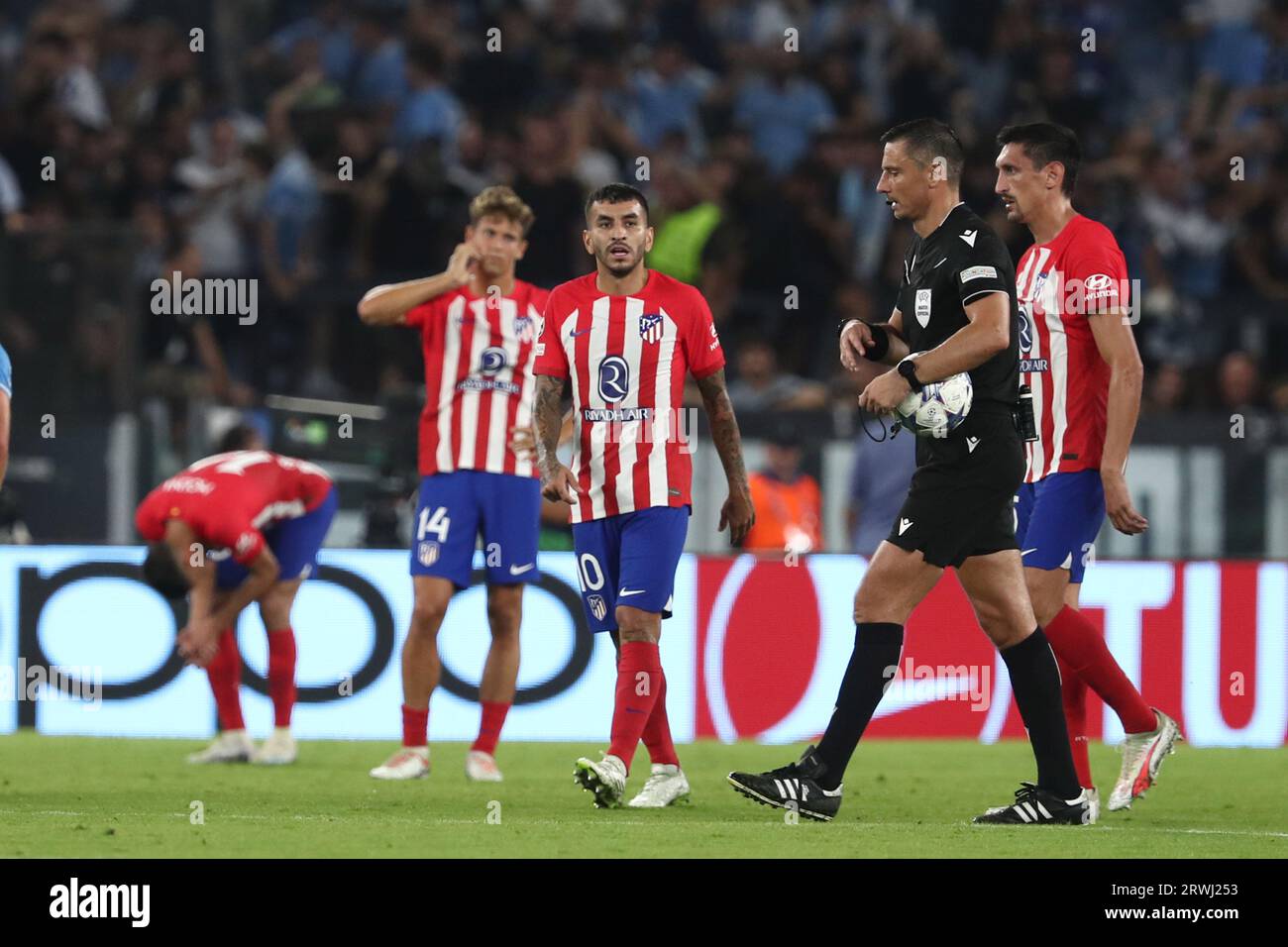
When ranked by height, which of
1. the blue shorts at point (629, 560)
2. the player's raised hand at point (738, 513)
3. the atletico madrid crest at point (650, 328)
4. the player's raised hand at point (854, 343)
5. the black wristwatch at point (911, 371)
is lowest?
the blue shorts at point (629, 560)

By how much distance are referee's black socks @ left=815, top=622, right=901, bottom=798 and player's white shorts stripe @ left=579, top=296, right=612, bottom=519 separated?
3.89ft

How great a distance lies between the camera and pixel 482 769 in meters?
8.38

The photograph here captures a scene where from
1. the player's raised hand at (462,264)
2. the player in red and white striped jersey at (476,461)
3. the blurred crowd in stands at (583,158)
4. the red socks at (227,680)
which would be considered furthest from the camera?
the blurred crowd in stands at (583,158)

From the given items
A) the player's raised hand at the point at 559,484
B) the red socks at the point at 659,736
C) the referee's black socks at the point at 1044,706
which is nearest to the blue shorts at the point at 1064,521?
the referee's black socks at the point at 1044,706

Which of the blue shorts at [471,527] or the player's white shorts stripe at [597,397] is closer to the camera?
the player's white shorts stripe at [597,397]

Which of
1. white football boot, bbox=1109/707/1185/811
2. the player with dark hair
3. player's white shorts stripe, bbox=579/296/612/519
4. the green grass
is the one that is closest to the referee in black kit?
the green grass

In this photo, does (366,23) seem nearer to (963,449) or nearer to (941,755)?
(941,755)

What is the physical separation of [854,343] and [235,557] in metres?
3.56

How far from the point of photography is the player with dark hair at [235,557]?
28.5 ft

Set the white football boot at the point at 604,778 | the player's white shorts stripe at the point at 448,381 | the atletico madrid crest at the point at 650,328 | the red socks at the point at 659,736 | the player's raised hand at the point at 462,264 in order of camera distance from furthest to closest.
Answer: the player's white shorts stripe at the point at 448,381 → the player's raised hand at the point at 462,264 → the red socks at the point at 659,736 → the atletico madrid crest at the point at 650,328 → the white football boot at the point at 604,778

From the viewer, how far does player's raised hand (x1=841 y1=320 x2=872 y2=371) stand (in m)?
6.51

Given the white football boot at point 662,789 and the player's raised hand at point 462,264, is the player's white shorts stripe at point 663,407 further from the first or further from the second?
the player's raised hand at point 462,264

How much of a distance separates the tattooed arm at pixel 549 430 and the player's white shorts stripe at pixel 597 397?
70 millimetres

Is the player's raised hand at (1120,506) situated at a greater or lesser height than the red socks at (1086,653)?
greater
